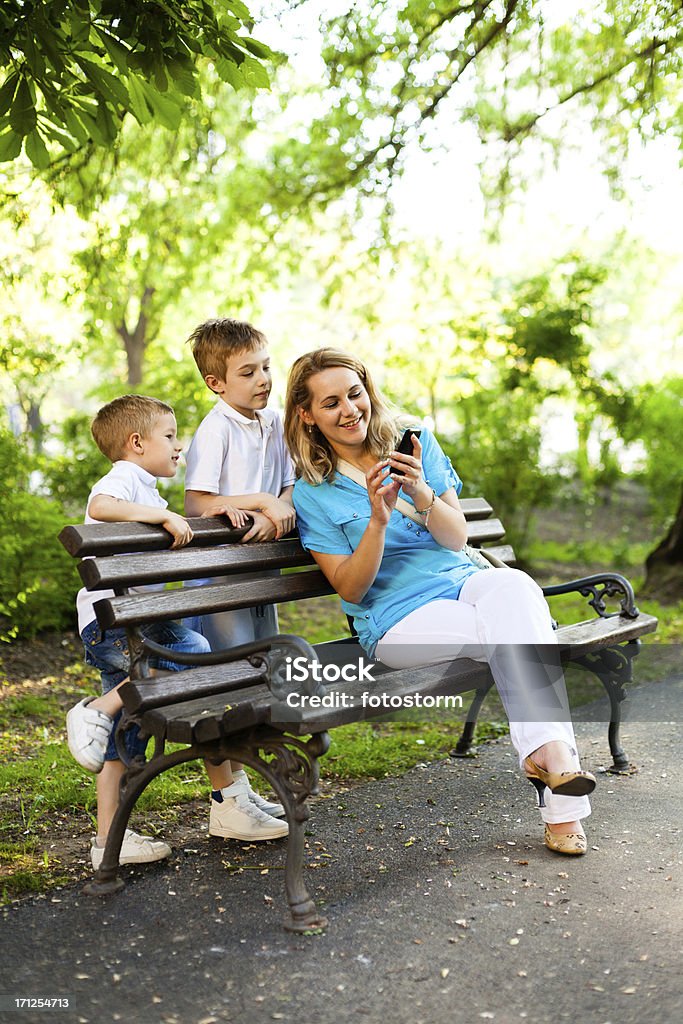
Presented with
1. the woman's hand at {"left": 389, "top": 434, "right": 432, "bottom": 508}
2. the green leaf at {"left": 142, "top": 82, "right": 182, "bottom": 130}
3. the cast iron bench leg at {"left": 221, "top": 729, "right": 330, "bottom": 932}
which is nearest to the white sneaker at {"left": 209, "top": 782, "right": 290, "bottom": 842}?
the cast iron bench leg at {"left": 221, "top": 729, "right": 330, "bottom": 932}

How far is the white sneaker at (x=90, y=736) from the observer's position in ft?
10.9

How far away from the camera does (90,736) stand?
3330mm

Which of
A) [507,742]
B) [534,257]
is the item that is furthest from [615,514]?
[534,257]

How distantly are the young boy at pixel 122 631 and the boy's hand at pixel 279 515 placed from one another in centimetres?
11

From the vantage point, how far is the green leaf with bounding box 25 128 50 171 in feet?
12.9

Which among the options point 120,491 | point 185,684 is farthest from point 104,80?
point 185,684

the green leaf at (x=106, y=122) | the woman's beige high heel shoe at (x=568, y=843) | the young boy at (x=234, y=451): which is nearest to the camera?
the woman's beige high heel shoe at (x=568, y=843)

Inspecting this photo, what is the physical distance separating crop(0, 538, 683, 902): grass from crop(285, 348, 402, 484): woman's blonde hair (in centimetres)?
140

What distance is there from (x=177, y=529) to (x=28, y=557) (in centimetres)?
321

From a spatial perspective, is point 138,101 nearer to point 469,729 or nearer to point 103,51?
point 103,51

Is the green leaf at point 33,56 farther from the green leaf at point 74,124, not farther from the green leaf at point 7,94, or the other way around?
the green leaf at point 74,124

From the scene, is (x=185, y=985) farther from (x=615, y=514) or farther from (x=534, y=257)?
(x=534, y=257)

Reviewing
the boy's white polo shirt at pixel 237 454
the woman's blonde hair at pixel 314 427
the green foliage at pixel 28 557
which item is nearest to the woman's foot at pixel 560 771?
the woman's blonde hair at pixel 314 427

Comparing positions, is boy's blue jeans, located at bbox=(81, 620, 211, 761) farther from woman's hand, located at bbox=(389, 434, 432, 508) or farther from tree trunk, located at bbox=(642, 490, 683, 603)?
tree trunk, located at bbox=(642, 490, 683, 603)
